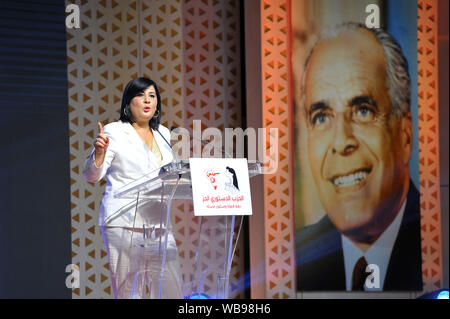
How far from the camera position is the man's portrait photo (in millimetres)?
5934

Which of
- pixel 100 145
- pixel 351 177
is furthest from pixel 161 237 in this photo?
pixel 351 177

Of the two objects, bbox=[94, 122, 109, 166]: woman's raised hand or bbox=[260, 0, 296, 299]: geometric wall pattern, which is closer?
bbox=[94, 122, 109, 166]: woman's raised hand

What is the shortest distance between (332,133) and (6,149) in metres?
2.55

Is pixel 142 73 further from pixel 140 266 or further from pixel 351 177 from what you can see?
pixel 140 266

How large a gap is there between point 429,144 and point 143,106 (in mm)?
3014

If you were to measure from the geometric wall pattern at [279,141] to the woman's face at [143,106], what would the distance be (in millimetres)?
2099

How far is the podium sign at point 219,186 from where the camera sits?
11.3ft

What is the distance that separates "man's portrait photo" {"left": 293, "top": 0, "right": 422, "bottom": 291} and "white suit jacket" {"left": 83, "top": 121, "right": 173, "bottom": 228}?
225cm

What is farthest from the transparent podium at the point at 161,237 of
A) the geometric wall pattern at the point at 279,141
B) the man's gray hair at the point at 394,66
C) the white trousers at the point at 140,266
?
the man's gray hair at the point at 394,66

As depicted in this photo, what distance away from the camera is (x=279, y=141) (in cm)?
601

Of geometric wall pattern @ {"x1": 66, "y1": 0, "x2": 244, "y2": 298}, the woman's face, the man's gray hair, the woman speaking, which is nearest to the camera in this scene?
the woman speaking

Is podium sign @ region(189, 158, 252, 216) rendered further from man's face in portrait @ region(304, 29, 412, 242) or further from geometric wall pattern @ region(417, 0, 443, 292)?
geometric wall pattern @ region(417, 0, 443, 292)

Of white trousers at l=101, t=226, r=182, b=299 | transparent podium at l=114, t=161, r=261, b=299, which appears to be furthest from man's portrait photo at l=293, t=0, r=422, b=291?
white trousers at l=101, t=226, r=182, b=299
